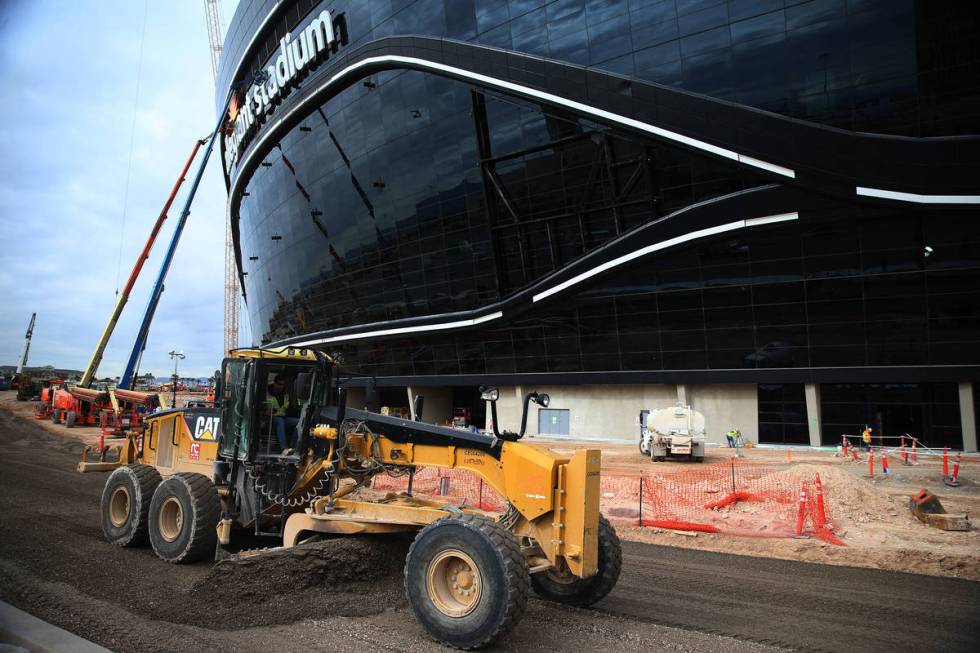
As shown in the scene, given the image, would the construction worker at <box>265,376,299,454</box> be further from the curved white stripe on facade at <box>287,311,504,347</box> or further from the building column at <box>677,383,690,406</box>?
the building column at <box>677,383,690,406</box>

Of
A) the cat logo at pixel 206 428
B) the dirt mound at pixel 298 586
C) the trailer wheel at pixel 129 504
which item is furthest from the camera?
the cat logo at pixel 206 428

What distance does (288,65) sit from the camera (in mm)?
43906

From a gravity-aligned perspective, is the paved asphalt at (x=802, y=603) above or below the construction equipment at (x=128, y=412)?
below

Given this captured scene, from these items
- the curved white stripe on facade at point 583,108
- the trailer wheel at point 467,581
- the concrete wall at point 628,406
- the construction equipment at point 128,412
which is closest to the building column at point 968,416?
the concrete wall at point 628,406

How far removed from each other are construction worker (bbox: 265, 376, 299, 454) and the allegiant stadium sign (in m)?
36.7

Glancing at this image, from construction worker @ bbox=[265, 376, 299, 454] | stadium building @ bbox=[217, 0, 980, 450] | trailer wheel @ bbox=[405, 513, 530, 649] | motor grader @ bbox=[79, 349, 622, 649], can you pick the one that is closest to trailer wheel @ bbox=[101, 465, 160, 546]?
motor grader @ bbox=[79, 349, 622, 649]

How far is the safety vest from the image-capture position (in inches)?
336

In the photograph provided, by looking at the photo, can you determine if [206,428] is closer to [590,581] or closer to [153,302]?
[590,581]

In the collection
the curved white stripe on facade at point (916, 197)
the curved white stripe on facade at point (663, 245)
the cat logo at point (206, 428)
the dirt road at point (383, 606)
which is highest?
the curved white stripe on facade at point (916, 197)

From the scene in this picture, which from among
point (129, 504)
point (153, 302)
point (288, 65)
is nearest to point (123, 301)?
point (153, 302)

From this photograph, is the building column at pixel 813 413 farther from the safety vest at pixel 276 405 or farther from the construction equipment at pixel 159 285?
the construction equipment at pixel 159 285

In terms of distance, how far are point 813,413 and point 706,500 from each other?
16.5m

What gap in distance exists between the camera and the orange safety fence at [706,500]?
1277cm

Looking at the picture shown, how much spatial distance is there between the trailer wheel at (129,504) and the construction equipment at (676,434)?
65.1 ft
